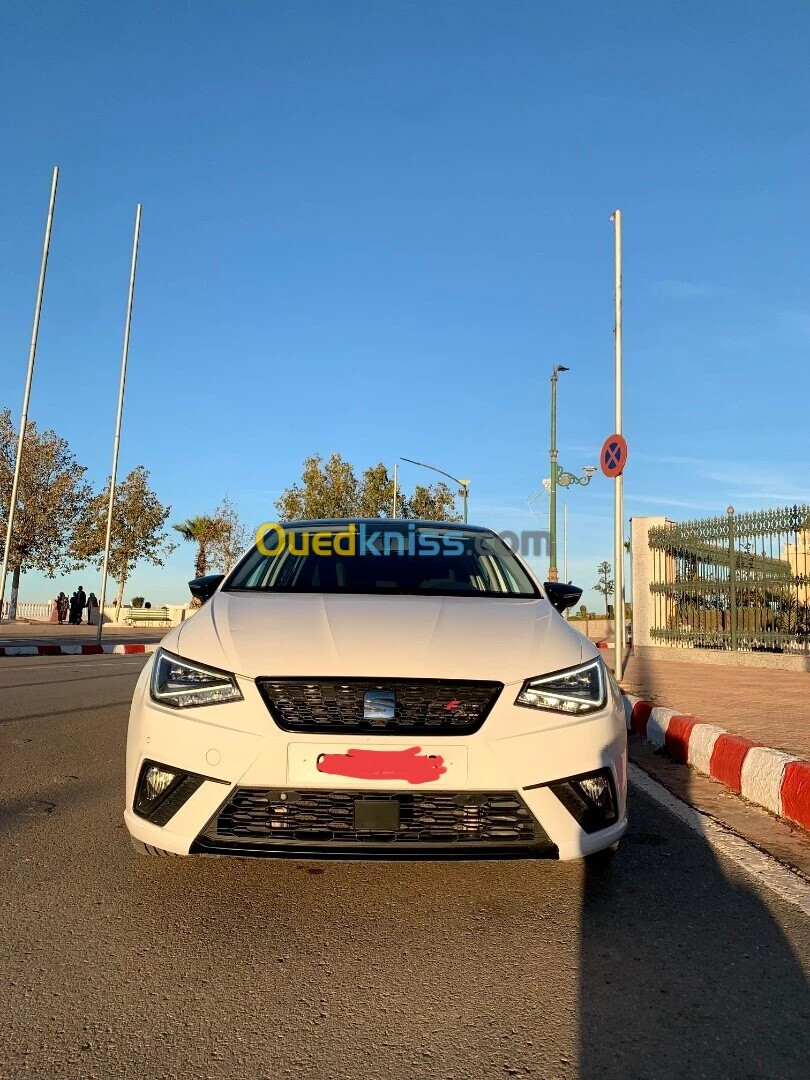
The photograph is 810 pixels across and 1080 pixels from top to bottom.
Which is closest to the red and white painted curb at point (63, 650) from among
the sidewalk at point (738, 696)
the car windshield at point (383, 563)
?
the sidewalk at point (738, 696)

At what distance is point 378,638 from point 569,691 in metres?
0.66

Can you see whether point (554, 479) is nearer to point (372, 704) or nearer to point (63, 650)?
point (63, 650)

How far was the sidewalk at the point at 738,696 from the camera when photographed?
21.5 feet

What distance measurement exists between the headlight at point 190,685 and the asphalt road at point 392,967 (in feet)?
2.24

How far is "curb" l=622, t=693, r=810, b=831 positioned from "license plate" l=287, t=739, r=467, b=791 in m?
1.19

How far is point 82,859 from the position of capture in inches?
139

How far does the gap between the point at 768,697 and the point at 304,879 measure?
7.11 meters

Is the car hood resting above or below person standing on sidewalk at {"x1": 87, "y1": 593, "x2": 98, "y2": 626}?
below

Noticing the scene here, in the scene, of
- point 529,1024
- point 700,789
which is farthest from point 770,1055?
point 700,789

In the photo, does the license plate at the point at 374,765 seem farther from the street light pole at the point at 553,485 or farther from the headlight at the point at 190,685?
the street light pole at the point at 553,485

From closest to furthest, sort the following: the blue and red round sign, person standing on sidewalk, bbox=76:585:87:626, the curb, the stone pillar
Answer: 1. the curb
2. the blue and red round sign
3. the stone pillar
4. person standing on sidewalk, bbox=76:585:87:626

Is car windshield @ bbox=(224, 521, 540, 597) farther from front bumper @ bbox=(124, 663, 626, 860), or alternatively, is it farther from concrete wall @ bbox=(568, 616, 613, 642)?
concrete wall @ bbox=(568, 616, 613, 642)

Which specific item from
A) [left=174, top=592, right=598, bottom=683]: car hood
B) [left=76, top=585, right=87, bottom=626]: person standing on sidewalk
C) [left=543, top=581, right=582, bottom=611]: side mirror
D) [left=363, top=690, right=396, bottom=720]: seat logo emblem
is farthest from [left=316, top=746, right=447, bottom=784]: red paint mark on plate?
[left=76, top=585, right=87, bottom=626]: person standing on sidewalk

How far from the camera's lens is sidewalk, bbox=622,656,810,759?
6545 millimetres
